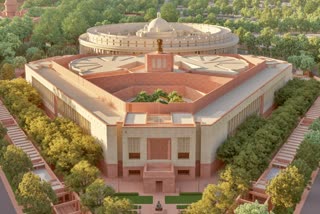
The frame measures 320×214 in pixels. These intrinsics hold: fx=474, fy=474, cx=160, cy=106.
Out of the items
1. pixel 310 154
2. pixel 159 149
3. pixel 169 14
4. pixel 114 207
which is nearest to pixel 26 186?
pixel 114 207

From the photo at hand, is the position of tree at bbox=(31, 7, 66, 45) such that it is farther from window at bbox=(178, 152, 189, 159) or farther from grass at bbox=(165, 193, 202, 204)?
grass at bbox=(165, 193, 202, 204)

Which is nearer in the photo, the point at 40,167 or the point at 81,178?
the point at 81,178

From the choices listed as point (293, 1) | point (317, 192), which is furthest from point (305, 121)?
point (293, 1)

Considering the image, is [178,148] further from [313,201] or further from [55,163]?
[313,201]

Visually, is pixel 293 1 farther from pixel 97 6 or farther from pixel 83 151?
pixel 83 151

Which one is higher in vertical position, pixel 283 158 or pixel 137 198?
pixel 283 158
